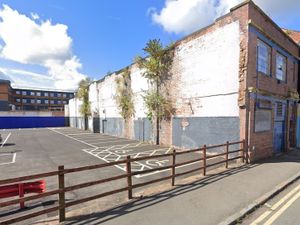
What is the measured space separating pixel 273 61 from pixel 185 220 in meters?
12.3

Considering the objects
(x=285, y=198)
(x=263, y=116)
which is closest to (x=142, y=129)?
(x=263, y=116)

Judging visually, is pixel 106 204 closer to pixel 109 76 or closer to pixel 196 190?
pixel 196 190

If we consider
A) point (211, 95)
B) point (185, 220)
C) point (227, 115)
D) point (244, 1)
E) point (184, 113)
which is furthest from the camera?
point (184, 113)

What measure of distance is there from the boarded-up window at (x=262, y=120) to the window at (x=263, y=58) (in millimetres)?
2352

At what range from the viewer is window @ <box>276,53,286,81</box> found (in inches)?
554

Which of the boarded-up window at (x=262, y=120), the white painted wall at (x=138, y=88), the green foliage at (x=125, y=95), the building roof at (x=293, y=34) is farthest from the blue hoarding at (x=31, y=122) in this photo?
the boarded-up window at (x=262, y=120)

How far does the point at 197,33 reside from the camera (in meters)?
14.1

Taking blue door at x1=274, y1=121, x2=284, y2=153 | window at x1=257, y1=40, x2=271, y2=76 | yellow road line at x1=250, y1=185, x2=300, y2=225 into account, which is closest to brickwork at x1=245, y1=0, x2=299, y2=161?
window at x1=257, y1=40, x2=271, y2=76

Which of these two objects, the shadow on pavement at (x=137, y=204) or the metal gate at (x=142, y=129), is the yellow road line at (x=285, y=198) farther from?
the metal gate at (x=142, y=129)

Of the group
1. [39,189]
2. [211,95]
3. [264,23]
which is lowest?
[39,189]

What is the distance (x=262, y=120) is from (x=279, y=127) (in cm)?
325

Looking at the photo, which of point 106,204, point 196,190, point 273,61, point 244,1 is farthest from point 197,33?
point 106,204

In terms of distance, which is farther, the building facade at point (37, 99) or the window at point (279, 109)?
the building facade at point (37, 99)

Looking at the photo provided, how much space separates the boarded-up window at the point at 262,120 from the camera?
462 inches
